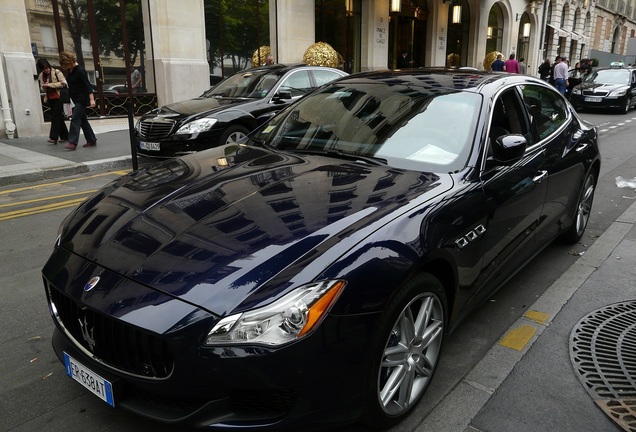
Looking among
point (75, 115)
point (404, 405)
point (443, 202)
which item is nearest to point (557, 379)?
point (404, 405)

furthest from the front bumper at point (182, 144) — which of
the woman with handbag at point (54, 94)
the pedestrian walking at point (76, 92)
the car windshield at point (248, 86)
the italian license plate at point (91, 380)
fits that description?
the italian license plate at point (91, 380)

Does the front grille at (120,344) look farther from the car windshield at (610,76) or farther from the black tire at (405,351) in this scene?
the car windshield at (610,76)

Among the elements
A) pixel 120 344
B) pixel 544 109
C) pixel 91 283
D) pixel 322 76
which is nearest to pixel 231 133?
pixel 322 76

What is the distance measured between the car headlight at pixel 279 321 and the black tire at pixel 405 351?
340 millimetres

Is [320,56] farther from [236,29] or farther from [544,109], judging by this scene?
[544,109]

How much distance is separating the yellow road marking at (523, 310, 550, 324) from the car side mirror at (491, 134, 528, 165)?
47.6 inches

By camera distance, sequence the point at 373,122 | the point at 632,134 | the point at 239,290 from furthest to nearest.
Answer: the point at 632,134
the point at 373,122
the point at 239,290

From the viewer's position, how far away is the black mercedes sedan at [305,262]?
6.59 ft

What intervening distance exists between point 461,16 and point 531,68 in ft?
32.6

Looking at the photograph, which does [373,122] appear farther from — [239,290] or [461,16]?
[461,16]

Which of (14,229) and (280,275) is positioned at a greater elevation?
(280,275)

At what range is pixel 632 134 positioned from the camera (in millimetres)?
14102

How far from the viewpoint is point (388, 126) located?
348 cm

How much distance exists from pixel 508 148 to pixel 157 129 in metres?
6.48
